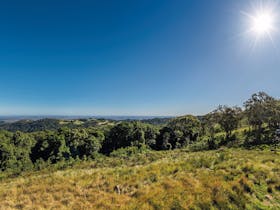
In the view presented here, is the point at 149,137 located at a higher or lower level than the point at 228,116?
lower

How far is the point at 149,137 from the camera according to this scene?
229ft

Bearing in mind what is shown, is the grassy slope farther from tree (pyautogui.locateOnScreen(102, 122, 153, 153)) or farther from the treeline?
tree (pyautogui.locateOnScreen(102, 122, 153, 153))

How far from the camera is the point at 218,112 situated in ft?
138

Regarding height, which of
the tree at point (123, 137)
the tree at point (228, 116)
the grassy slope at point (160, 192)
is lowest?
the tree at point (123, 137)

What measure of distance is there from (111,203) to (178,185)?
9.69 feet

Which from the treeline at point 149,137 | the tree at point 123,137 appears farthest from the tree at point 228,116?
the tree at point 123,137

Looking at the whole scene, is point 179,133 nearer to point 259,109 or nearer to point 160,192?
point 259,109

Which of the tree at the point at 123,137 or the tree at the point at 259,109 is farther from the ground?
the tree at the point at 259,109

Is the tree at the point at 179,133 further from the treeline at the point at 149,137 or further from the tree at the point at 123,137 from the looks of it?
the tree at the point at 123,137

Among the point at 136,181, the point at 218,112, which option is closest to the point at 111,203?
the point at 136,181

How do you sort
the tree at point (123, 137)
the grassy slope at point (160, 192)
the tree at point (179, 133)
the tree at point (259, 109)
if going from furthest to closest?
the tree at point (179, 133)
the tree at point (123, 137)
the tree at point (259, 109)
the grassy slope at point (160, 192)

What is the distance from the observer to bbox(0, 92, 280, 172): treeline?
113ft

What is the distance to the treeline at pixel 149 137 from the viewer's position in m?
34.5

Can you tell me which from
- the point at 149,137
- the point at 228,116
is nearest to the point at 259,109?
the point at 228,116
